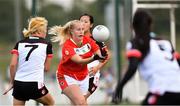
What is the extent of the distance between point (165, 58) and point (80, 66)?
3376mm

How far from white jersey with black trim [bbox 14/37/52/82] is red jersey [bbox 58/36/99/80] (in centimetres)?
31

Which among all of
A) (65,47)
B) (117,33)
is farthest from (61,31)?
(117,33)

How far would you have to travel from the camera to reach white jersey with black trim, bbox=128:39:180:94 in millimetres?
6945

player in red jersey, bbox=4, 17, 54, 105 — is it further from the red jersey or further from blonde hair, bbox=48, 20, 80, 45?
blonde hair, bbox=48, 20, 80, 45

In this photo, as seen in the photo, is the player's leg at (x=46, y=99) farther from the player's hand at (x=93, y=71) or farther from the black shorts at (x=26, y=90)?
the player's hand at (x=93, y=71)

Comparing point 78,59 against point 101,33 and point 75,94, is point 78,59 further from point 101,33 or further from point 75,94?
point 101,33

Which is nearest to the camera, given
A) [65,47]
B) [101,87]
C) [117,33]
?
[65,47]

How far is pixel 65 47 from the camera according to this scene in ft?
32.8

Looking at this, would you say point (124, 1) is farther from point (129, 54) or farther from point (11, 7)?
point (11, 7)

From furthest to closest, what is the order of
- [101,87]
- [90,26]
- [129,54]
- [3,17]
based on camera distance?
[3,17] → [101,87] → [90,26] → [129,54]

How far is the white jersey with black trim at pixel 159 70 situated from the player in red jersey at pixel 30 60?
124 inches

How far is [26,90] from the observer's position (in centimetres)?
994

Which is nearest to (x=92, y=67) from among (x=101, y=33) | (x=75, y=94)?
(x=101, y=33)

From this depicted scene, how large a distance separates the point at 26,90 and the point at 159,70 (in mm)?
3393
